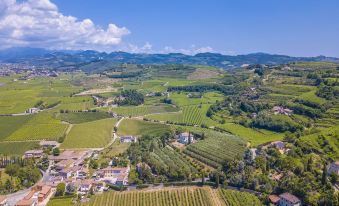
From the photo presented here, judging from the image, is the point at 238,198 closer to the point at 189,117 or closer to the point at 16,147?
the point at 189,117

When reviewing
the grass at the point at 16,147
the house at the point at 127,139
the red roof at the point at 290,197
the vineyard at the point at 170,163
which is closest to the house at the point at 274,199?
the red roof at the point at 290,197

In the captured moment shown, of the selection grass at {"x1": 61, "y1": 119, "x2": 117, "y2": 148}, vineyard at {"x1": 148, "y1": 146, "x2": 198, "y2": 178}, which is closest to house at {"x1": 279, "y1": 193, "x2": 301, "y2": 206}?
vineyard at {"x1": 148, "y1": 146, "x2": 198, "y2": 178}

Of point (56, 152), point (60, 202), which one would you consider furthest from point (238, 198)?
point (56, 152)

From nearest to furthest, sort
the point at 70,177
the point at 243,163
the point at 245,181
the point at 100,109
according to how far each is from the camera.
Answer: the point at 245,181
the point at 243,163
the point at 70,177
the point at 100,109

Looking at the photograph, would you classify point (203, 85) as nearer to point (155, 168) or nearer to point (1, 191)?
point (155, 168)

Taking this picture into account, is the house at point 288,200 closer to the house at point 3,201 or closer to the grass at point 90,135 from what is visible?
the house at point 3,201

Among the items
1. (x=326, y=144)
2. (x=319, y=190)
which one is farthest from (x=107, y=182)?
(x=326, y=144)

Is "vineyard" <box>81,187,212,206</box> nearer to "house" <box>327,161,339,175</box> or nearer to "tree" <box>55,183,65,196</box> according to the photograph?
"tree" <box>55,183,65,196</box>
